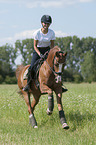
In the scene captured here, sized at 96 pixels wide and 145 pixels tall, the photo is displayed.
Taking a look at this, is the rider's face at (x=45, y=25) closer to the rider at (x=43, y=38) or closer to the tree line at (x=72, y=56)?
the rider at (x=43, y=38)

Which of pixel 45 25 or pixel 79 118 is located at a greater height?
pixel 45 25

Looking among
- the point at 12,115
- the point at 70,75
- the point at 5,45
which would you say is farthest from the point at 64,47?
the point at 12,115

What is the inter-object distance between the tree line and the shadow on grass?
5085 cm

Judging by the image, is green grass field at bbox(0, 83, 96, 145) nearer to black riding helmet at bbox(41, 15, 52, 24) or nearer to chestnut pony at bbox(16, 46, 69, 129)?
chestnut pony at bbox(16, 46, 69, 129)

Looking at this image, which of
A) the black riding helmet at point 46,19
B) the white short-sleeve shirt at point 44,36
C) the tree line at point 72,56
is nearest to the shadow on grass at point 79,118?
the white short-sleeve shirt at point 44,36

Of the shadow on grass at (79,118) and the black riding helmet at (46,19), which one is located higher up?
the black riding helmet at (46,19)

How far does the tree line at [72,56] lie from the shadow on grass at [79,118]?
50.9 meters

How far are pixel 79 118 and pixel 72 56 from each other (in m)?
57.6

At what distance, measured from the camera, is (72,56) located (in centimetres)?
6494

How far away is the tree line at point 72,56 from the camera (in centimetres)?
6144

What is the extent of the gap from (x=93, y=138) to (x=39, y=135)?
1.38m

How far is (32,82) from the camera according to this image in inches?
317

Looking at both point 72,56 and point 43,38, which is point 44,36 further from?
point 72,56

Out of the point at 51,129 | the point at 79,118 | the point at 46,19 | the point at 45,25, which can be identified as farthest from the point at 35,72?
the point at 79,118
